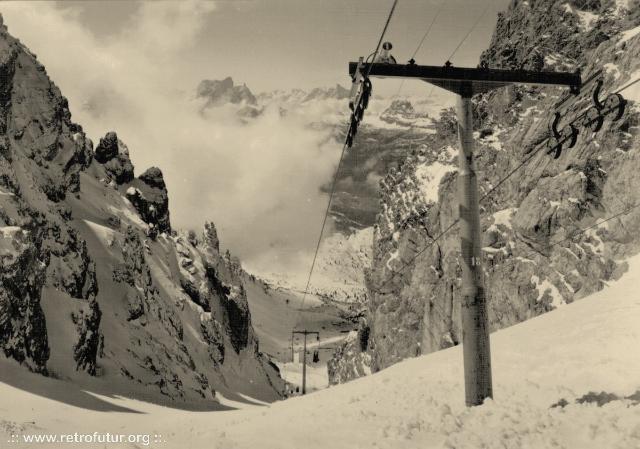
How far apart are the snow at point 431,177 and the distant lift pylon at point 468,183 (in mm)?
56911

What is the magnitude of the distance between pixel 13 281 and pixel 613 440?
42.3 meters

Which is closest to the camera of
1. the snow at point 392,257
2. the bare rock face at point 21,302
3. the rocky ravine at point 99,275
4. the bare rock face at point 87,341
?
the bare rock face at point 21,302

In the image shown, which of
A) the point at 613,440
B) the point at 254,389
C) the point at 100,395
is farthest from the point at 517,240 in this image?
the point at 254,389

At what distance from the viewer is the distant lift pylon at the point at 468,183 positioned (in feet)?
37.7

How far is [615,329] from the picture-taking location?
19.0 metres

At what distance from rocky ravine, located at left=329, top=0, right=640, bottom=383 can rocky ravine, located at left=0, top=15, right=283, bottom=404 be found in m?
27.2

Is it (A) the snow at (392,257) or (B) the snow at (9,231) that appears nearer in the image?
(B) the snow at (9,231)

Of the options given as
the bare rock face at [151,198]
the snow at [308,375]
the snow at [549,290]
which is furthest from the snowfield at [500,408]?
the snow at [308,375]

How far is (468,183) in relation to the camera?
11.9 metres

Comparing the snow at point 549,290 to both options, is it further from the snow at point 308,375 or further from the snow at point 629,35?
the snow at point 308,375

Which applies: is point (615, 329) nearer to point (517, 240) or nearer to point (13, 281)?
point (517, 240)

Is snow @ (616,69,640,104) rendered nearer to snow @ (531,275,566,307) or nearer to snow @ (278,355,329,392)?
snow @ (531,275,566,307)

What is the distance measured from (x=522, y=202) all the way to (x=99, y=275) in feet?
166

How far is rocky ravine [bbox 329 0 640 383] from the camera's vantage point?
1674 inches
